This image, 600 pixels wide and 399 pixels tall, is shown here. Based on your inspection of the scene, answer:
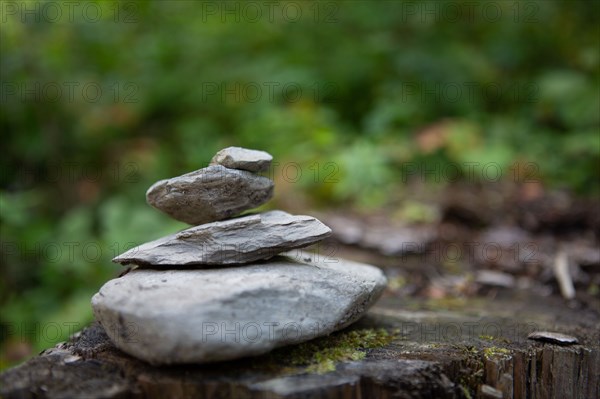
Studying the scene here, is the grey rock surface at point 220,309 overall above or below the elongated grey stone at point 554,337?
above

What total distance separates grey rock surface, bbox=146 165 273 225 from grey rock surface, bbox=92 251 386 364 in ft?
1.33

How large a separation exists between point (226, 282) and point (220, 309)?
0.63 feet

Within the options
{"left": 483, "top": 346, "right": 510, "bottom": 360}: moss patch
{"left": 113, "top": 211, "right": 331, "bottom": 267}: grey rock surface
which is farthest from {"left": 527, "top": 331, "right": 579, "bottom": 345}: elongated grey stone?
{"left": 113, "top": 211, "right": 331, "bottom": 267}: grey rock surface

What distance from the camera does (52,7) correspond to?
26.2 ft

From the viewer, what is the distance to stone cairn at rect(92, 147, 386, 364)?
7.51 ft

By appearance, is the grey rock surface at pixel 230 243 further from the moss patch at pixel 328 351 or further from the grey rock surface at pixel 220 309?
the moss patch at pixel 328 351

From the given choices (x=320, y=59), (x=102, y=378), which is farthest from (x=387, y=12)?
(x=102, y=378)

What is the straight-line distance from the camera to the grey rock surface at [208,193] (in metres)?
2.86

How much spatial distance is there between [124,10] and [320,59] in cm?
389

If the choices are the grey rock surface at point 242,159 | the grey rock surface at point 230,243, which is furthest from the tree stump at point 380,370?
the grey rock surface at point 242,159

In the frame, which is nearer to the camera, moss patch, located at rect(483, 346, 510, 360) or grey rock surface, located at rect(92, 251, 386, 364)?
grey rock surface, located at rect(92, 251, 386, 364)

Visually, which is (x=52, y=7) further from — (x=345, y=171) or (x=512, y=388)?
(x=512, y=388)

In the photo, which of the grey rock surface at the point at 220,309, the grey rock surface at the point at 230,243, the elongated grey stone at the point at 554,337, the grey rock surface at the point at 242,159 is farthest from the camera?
the elongated grey stone at the point at 554,337

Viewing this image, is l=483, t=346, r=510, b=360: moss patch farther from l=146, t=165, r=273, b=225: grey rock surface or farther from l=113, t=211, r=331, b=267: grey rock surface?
l=146, t=165, r=273, b=225: grey rock surface
